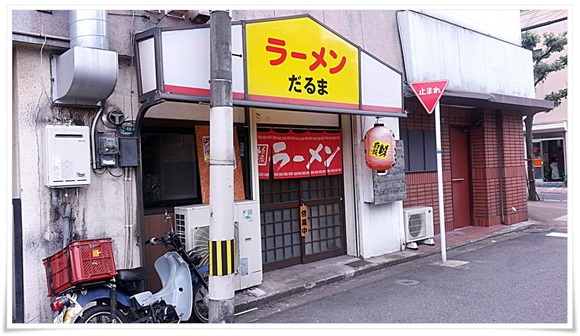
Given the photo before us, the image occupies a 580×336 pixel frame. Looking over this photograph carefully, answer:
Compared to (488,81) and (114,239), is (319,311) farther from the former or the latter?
(488,81)

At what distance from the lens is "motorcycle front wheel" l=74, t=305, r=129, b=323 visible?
435 cm

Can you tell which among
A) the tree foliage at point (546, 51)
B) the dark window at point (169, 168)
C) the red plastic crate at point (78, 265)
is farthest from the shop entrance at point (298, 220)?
the tree foliage at point (546, 51)

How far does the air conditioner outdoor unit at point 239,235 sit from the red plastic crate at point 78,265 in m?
1.22

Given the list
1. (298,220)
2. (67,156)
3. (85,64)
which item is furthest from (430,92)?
(67,156)

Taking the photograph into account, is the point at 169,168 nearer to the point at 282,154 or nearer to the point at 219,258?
the point at 282,154

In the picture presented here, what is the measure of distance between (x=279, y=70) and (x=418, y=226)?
17.1 ft

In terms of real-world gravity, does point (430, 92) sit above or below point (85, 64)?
above

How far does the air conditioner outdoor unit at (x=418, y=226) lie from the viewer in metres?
9.15

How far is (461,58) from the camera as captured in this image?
1032 centimetres

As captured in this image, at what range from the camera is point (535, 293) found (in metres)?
6.12

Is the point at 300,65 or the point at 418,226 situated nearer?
the point at 300,65

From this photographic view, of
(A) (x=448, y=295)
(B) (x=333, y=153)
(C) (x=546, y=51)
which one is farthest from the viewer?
(C) (x=546, y=51)
